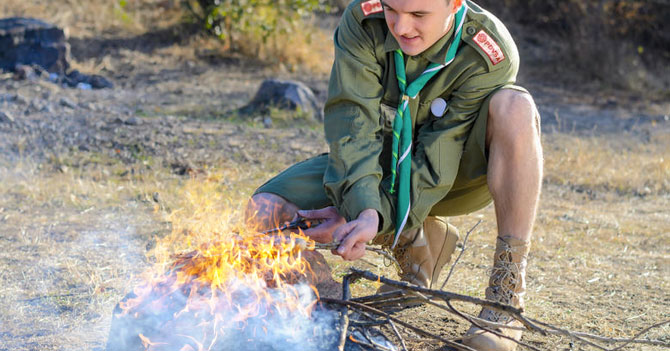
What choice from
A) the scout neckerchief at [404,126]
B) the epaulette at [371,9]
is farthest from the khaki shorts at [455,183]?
the epaulette at [371,9]

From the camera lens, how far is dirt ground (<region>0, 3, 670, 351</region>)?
332 centimetres

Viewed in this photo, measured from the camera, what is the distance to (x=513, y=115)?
2.81 m

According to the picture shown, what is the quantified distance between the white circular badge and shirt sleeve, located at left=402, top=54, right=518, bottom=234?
0.02 metres

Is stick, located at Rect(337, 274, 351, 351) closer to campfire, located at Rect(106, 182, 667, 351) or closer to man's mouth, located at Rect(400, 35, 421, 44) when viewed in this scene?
campfire, located at Rect(106, 182, 667, 351)

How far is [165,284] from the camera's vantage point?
234 cm

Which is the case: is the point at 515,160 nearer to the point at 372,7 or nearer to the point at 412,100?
the point at 412,100

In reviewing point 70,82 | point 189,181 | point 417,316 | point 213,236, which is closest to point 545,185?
point 189,181

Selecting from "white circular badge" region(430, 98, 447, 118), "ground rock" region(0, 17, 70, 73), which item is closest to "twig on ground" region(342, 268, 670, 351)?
"white circular badge" region(430, 98, 447, 118)

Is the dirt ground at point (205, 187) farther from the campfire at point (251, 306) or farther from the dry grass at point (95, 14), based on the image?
the dry grass at point (95, 14)

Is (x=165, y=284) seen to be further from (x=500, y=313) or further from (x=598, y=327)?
(x=598, y=327)

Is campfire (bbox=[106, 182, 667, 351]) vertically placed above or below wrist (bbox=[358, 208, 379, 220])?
below

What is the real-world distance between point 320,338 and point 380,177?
2.71 feet

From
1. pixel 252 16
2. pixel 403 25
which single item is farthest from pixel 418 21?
pixel 252 16

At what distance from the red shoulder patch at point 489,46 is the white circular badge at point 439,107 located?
9.7 inches
